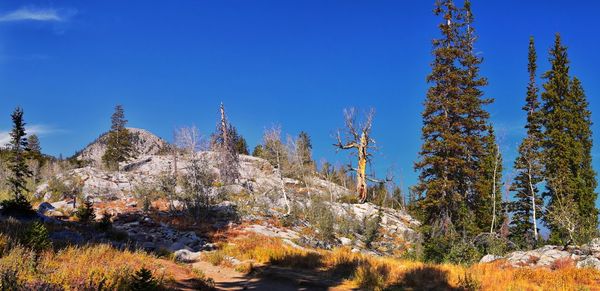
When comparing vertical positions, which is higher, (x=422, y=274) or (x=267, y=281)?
(x=422, y=274)

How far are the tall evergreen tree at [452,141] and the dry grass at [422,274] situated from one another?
1155 centimetres

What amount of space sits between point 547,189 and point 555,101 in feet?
28.0

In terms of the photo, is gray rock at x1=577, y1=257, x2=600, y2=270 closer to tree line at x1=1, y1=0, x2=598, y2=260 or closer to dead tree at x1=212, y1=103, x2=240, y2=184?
tree line at x1=1, y1=0, x2=598, y2=260

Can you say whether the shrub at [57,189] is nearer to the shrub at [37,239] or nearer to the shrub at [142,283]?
the shrub at [37,239]

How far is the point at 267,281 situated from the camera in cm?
1348

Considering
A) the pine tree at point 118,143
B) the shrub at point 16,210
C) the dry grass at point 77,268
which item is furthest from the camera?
the pine tree at point 118,143

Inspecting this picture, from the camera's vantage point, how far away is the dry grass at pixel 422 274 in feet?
40.5

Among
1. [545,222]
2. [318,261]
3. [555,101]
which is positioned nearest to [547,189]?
[545,222]

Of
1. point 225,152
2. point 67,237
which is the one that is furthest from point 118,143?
point 67,237

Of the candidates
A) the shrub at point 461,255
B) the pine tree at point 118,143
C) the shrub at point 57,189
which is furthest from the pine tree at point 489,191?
the pine tree at point 118,143

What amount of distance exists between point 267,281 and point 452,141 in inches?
777

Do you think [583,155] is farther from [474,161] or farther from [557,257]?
[557,257]

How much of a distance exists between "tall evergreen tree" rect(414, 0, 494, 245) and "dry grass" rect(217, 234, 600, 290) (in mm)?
11554

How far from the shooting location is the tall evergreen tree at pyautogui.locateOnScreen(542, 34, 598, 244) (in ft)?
118
